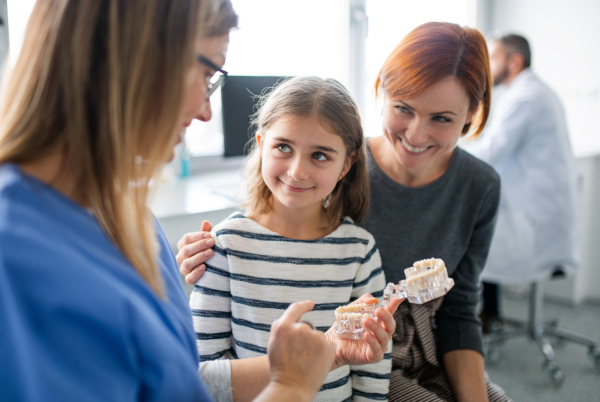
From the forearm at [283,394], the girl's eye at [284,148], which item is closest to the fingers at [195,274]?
the girl's eye at [284,148]

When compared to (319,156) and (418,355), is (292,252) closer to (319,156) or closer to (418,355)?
(319,156)

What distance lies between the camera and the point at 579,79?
323 cm

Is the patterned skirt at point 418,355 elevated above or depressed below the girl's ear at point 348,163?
below

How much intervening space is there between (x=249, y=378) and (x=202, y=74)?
57cm

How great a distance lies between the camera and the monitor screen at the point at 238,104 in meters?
1.87

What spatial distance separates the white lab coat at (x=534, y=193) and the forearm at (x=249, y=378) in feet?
5.91

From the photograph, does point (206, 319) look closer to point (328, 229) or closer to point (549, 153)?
point (328, 229)

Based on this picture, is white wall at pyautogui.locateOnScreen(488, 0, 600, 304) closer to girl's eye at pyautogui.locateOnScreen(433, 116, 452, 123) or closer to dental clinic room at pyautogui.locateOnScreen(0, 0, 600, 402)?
dental clinic room at pyautogui.locateOnScreen(0, 0, 600, 402)

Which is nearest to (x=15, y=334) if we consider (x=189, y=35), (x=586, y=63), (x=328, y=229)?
(x=189, y=35)

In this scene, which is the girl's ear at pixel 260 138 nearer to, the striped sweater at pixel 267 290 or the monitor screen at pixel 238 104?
the striped sweater at pixel 267 290

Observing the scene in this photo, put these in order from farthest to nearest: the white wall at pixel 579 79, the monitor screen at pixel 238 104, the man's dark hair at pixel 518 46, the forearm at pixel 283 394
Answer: the white wall at pixel 579 79 → the man's dark hair at pixel 518 46 → the monitor screen at pixel 238 104 → the forearm at pixel 283 394

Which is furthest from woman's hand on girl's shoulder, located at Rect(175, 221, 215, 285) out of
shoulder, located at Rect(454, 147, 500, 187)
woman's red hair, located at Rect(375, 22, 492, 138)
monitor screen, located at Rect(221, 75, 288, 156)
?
monitor screen, located at Rect(221, 75, 288, 156)

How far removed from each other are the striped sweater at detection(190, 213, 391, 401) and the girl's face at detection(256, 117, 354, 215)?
11 centimetres

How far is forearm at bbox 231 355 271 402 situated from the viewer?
0.91 m
